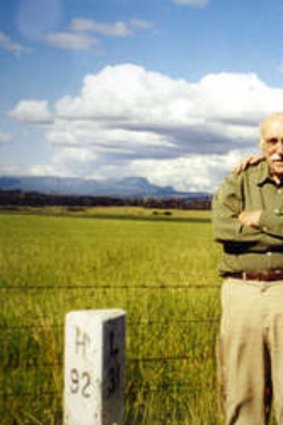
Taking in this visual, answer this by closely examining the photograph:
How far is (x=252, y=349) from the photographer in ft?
11.4

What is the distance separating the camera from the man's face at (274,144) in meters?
3.48

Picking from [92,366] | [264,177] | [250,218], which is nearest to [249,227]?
[250,218]

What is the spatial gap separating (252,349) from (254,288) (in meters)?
0.31

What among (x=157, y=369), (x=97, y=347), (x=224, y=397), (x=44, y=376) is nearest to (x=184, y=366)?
(x=157, y=369)

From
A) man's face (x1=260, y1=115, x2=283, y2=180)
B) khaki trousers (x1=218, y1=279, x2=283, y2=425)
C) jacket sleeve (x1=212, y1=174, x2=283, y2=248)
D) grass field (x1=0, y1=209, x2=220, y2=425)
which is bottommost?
grass field (x1=0, y1=209, x2=220, y2=425)

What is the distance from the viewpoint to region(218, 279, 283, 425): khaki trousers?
3.44 metres

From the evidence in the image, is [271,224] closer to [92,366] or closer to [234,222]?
A: [234,222]

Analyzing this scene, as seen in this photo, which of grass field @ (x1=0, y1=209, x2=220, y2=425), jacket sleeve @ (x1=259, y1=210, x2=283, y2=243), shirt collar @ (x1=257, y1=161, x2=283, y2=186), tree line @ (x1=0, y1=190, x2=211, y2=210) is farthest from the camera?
tree line @ (x1=0, y1=190, x2=211, y2=210)

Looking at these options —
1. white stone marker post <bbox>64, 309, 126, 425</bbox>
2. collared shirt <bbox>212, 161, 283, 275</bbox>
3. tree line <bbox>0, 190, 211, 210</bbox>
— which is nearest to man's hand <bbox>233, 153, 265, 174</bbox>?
collared shirt <bbox>212, 161, 283, 275</bbox>

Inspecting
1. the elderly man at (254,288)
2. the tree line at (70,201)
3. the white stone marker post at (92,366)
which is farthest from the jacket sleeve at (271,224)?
the tree line at (70,201)

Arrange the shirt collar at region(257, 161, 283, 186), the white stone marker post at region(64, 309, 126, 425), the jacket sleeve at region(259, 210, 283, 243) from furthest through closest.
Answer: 1. the shirt collar at region(257, 161, 283, 186)
2. the jacket sleeve at region(259, 210, 283, 243)
3. the white stone marker post at region(64, 309, 126, 425)

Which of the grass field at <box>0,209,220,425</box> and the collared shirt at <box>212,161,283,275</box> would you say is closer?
the collared shirt at <box>212,161,283,275</box>

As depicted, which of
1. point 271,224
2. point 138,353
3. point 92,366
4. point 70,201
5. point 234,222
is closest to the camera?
point 92,366

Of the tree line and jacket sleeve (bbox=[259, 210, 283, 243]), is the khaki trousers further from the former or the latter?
the tree line
